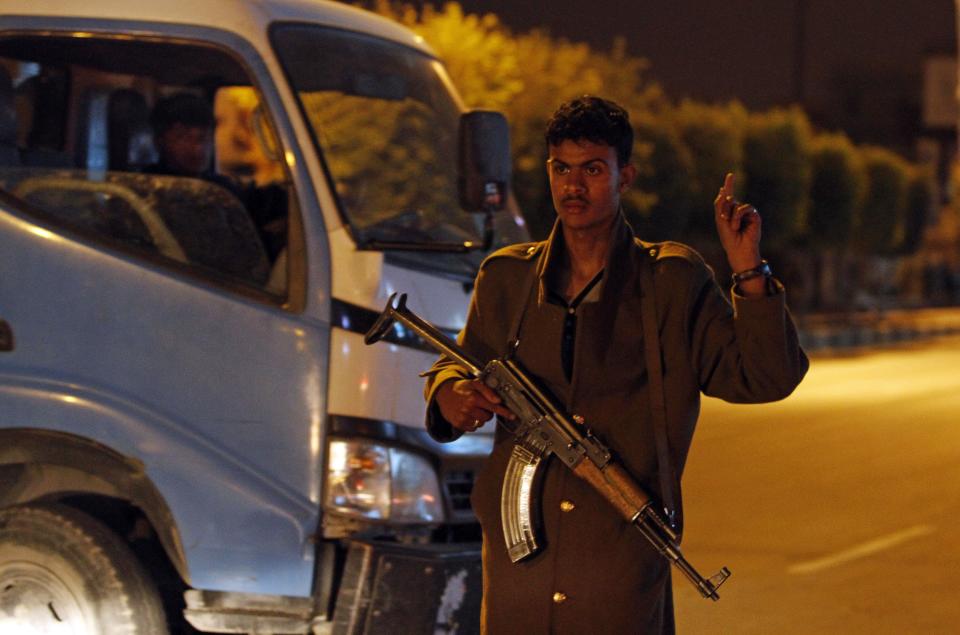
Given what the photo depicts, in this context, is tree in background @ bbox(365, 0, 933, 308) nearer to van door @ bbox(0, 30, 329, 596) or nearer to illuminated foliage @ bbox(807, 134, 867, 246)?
illuminated foliage @ bbox(807, 134, 867, 246)

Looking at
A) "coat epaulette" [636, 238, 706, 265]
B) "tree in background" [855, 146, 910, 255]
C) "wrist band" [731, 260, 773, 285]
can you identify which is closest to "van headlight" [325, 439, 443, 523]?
"coat epaulette" [636, 238, 706, 265]

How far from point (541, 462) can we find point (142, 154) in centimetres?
250

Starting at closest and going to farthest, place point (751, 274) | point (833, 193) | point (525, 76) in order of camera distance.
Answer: point (751, 274) < point (525, 76) < point (833, 193)

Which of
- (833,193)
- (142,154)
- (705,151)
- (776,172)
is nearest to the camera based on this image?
(142,154)

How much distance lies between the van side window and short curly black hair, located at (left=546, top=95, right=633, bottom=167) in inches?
64.4

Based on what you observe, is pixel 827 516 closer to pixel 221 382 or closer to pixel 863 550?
pixel 863 550

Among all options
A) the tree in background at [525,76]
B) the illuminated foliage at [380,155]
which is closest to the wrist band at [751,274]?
the illuminated foliage at [380,155]

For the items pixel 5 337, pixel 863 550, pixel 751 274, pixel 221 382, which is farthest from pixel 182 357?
pixel 863 550

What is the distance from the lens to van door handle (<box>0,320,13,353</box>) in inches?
188

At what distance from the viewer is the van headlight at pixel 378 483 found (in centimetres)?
479

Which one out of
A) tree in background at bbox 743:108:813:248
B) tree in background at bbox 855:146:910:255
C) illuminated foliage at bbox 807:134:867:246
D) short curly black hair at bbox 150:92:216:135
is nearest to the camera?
short curly black hair at bbox 150:92:216:135

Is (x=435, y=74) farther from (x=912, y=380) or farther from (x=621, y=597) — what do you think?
(x=912, y=380)

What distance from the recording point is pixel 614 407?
11.3ft

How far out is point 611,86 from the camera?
Result: 28516mm
